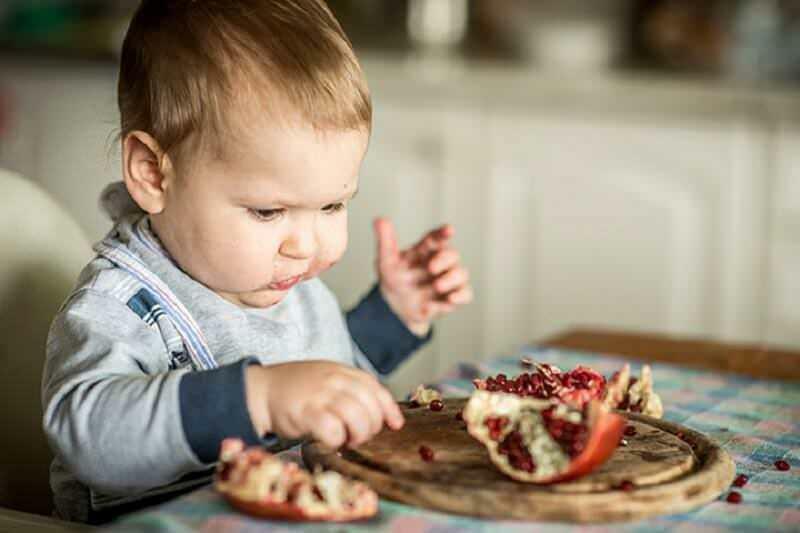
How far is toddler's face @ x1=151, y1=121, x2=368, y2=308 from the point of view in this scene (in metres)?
1.07

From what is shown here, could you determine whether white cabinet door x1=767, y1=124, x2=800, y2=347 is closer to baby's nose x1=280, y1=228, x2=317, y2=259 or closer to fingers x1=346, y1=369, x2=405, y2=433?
baby's nose x1=280, y1=228, x2=317, y2=259

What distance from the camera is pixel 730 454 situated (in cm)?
105

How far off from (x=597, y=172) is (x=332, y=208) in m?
1.86

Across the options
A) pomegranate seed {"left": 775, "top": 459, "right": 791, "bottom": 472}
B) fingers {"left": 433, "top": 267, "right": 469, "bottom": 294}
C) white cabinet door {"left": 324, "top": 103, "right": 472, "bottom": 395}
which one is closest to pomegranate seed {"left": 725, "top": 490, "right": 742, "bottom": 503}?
pomegranate seed {"left": 775, "top": 459, "right": 791, "bottom": 472}

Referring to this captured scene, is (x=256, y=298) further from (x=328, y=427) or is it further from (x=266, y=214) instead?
(x=328, y=427)

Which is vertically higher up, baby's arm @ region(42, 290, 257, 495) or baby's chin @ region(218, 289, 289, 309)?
baby's chin @ region(218, 289, 289, 309)

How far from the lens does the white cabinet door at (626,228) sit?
285 cm

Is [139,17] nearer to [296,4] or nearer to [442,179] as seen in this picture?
[296,4]

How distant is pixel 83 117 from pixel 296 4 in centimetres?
227

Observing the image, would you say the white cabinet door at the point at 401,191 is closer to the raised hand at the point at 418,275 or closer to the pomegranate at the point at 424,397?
the raised hand at the point at 418,275

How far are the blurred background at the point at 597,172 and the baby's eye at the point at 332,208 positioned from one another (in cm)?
160

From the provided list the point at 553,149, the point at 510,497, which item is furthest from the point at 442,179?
the point at 510,497

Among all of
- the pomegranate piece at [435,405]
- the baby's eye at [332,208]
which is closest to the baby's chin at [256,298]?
the baby's eye at [332,208]

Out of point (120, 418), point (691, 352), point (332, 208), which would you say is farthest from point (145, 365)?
point (691, 352)
